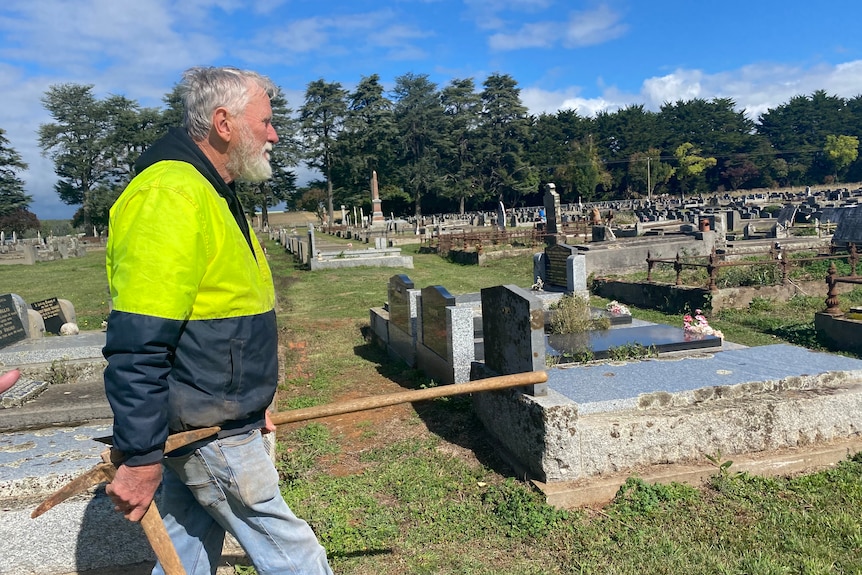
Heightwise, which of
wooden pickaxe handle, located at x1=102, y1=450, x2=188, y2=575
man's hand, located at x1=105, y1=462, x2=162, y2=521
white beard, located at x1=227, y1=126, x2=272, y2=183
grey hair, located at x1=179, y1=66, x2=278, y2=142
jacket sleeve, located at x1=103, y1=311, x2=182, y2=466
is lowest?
wooden pickaxe handle, located at x1=102, y1=450, x2=188, y2=575

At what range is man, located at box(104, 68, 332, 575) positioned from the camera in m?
1.67

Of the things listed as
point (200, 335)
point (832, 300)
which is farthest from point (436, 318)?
point (832, 300)

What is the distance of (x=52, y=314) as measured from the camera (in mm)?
9352

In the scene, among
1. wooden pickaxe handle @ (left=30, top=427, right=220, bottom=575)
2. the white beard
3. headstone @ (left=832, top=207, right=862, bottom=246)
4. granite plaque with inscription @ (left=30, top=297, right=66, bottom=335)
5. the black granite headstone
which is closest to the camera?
wooden pickaxe handle @ (left=30, top=427, right=220, bottom=575)

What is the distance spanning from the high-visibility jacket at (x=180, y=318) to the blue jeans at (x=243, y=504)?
0.10 metres

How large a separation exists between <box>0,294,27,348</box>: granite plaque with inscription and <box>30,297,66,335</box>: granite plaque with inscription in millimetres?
1956

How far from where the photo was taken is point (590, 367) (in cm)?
501

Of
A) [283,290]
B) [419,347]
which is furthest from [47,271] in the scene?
[419,347]

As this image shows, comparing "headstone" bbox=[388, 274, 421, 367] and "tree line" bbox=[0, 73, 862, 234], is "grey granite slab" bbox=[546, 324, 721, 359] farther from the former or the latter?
"tree line" bbox=[0, 73, 862, 234]

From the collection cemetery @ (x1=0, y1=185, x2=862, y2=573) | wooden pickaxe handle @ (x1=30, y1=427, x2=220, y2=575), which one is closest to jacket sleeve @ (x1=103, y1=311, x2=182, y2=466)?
wooden pickaxe handle @ (x1=30, y1=427, x2=220, y2=575)

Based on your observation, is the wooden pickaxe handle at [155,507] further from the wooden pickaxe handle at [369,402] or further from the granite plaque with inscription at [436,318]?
the granite plaque with inscription at [436,318]

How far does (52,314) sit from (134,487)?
9.08 m

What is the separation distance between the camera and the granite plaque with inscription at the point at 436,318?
249 inches

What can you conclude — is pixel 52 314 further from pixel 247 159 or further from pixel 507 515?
pixel 247 159
